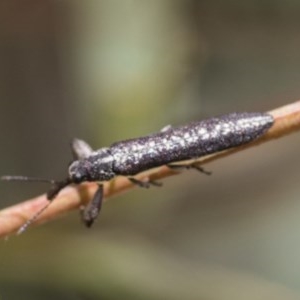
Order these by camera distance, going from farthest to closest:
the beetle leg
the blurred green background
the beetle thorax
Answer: the blurred green background, the beetle thorax, the beetle leg

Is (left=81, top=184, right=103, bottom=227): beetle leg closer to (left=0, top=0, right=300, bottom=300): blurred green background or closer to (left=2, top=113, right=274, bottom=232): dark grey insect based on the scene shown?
(left=2, top=113, right=274, bottom=232): dark grey insect

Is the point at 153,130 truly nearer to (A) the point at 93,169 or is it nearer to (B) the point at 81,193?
(A) the point at 93,169

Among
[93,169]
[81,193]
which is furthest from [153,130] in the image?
[81,193]

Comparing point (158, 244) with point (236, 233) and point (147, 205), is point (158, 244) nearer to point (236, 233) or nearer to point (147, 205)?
point (147, 205)

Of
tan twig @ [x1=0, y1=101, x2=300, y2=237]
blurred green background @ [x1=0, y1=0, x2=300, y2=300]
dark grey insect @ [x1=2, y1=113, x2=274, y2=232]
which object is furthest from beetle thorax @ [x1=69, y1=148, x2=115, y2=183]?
blurred green background @ [x1=0, y1=0, x2=300, y2=300]

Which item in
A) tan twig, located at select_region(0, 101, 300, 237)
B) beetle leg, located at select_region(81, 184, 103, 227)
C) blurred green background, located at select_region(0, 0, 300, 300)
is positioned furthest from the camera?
blurred green background, located at select_region(0, 0, 300, 300)

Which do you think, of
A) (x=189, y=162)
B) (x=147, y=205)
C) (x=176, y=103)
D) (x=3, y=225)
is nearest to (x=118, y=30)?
(x=176, y=103)
